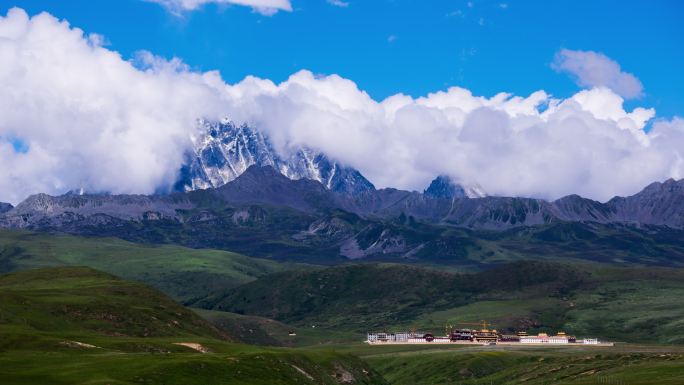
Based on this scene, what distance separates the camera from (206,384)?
167625mm

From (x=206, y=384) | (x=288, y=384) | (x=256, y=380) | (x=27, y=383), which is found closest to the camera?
(x=27, y=383)

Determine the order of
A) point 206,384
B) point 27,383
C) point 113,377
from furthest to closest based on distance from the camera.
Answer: point 206,384 < point 113,377 < point 27,383

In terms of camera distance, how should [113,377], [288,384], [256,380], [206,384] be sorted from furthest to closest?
[288,384] < [256,380] < [206,384] < [113,377]

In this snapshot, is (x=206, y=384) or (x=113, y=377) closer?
(x=113, y=377)

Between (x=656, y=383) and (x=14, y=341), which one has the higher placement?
(x=14, y=341)

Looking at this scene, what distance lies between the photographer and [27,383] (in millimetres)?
145125

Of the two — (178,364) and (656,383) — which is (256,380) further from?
(656,383)

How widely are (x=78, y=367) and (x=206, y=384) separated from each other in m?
22.0

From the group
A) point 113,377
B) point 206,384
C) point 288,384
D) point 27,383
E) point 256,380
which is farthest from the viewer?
point 288,384

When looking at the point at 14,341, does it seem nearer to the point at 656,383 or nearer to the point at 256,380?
the point at 256,380

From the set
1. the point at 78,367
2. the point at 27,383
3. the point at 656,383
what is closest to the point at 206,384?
the point at 78,367

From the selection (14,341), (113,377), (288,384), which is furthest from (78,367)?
(288,384)

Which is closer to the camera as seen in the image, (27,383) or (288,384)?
(27,383)

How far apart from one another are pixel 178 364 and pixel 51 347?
107 ft
